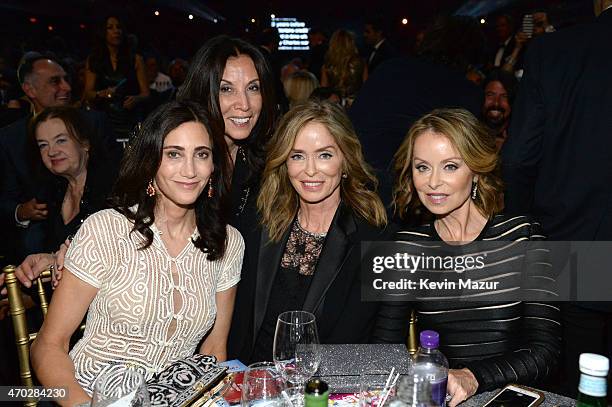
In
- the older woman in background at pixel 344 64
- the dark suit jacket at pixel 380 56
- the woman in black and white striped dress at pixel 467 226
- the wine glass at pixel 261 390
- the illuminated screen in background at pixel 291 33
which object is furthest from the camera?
the illuminated screen in background at pixel 291 33

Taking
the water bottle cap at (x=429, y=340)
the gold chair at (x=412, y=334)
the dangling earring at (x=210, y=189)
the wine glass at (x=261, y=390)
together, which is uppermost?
the dangling earring at (x=210, y=189)

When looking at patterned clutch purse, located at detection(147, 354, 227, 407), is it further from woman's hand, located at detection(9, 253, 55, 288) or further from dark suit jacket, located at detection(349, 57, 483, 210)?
dark suit jacket, located at detection(349, 57, 483, 210)

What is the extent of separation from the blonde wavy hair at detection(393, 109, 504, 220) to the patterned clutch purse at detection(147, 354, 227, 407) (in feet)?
3.71

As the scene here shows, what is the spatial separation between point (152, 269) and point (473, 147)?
1.28 meters

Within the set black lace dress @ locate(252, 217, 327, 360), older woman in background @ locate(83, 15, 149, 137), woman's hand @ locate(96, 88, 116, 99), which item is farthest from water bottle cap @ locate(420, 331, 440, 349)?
woman's hand @ locate(96, 88, 116, 99)

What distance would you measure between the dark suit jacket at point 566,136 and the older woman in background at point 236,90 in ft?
3.89

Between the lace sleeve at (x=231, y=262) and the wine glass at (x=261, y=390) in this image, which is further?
the lace sleeve at (x=231, y=262)

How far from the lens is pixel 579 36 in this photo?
2.34 meters

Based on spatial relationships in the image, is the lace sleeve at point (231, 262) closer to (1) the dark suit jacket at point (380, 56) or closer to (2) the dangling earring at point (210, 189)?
(2) the dangling earring at point (210, 189)

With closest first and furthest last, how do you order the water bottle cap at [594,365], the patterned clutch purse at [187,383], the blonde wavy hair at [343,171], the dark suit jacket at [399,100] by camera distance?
the water bottle cap at [594,365], the patterned clutch purse at [187,383], the blonde wavy hair at [343,171], the dark suit jacket at [399,100]

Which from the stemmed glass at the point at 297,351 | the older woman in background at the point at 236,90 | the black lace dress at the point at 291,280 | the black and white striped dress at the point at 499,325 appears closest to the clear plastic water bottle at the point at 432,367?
the stemmed glass at the point at 297,351

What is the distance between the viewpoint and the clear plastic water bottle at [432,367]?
1.40 meters

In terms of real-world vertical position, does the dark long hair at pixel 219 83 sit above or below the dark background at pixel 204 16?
below

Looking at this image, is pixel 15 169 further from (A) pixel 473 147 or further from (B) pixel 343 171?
(A) pixel 473 147
